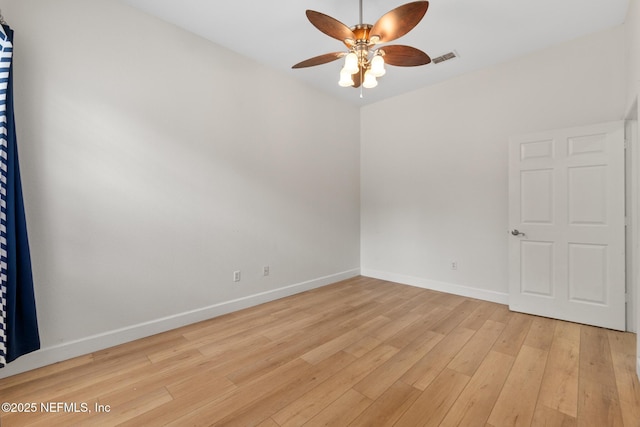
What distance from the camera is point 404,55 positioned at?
2.24m

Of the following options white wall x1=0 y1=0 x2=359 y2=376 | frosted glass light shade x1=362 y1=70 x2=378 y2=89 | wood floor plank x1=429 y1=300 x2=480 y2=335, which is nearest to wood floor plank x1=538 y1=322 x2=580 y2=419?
wood floor plank x1=429 y1=300 x2=480 y2=335

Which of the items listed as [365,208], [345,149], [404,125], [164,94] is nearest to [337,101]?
[345,149]

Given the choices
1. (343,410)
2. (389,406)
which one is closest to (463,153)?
(389,406)

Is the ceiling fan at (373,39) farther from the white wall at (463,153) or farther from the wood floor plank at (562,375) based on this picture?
the wood floor plank at (562,375)

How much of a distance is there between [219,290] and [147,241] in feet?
2.99

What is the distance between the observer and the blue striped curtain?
183cm

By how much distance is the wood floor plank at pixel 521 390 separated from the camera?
1561mm

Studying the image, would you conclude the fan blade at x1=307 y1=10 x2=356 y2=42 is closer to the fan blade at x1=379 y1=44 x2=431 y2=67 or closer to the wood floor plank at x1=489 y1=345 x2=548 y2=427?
the fan blade at x1=379 y1=44 x2=431 y2=67

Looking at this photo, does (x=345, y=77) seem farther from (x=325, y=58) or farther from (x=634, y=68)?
(x=634, y=68)

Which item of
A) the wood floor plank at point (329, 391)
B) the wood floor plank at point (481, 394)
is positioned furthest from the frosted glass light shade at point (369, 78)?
the wood floor plank at point (481, 394)

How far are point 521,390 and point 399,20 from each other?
2566mm

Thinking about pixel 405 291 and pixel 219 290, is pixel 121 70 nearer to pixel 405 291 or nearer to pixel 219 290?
pixel 219 290

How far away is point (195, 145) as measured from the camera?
9.41 ft

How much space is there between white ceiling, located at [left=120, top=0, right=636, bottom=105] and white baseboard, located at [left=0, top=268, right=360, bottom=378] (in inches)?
113
